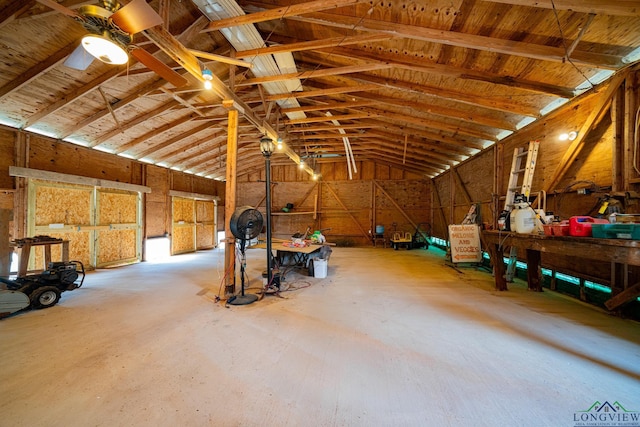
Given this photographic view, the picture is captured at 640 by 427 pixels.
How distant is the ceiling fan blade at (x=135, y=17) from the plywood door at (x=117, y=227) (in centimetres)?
601

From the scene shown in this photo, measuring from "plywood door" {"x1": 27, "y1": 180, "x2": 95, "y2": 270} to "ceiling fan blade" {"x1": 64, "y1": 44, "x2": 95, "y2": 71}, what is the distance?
420 centimetres

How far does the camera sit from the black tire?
3201 millimetres

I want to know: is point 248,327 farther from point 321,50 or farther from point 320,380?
point 321,50

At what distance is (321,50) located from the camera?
371 cm

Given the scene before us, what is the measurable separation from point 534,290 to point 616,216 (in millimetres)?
2230

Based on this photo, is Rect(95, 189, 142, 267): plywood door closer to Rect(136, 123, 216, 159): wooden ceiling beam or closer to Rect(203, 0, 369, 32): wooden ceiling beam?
Rect(136, 123, 216, 159): wooden ceiling beam

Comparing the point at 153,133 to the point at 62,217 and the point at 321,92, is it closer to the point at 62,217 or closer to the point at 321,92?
the point at 62,217

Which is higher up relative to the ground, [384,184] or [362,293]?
[384,184]

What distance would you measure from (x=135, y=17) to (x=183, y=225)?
26.6 feet

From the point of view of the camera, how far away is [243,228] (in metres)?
3.58

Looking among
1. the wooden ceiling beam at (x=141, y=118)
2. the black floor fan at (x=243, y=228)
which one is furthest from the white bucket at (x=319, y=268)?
the wooden ceiling beam at (x=141, y=118)

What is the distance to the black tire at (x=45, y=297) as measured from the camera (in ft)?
10.5

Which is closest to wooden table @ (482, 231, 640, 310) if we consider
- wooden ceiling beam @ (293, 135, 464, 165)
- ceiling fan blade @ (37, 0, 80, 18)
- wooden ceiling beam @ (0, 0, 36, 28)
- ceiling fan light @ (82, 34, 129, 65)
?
wooden ceiling beam @ (293, 135, 464, 165)

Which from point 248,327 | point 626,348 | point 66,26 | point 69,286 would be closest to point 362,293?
point 248,327
